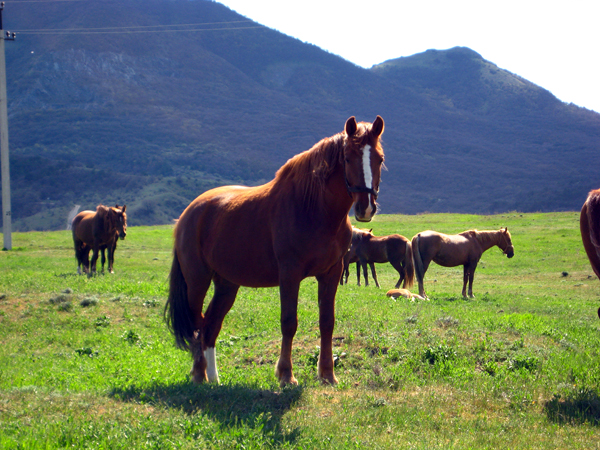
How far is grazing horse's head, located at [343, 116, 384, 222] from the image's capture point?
4.79 metres

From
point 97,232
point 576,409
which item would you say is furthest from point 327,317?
point 97,232

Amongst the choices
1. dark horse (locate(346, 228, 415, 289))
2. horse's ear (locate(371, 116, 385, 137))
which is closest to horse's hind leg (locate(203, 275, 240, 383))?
horse's ear (locate(371, 116, 385, 137))

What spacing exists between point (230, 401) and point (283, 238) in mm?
1721

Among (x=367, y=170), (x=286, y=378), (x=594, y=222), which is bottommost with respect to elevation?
(x=286, y=378)

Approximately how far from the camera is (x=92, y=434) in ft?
13.5

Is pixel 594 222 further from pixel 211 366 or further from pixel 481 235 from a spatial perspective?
pixel 481 235

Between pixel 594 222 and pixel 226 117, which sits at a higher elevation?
pixel 226 117

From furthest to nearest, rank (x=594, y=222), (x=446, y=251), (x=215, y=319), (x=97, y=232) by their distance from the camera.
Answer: (x=97, y=232), (x=446, y=251), (x=215, y=319), (x=594, y=222)

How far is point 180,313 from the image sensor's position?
650 centimetres

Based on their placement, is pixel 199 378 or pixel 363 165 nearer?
pixel 363 165

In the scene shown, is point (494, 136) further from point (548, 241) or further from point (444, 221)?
point (548, 241)

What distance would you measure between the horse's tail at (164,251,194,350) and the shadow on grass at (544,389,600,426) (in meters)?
4.10

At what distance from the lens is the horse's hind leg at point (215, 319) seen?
6219 mm

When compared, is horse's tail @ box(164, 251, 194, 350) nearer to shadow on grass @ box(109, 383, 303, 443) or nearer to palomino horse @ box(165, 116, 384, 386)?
palomino horse @ box(165, 116, 384, 386)
